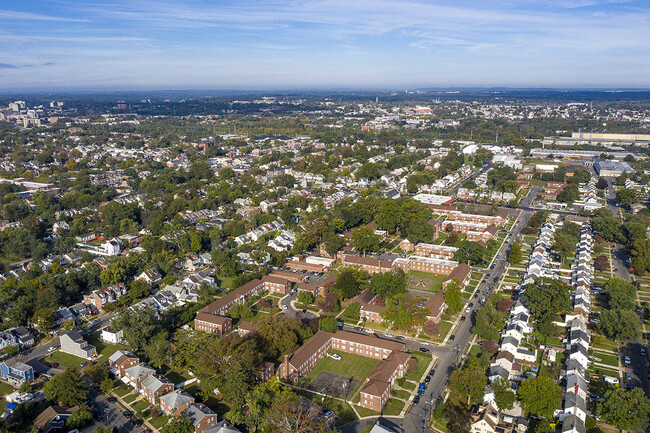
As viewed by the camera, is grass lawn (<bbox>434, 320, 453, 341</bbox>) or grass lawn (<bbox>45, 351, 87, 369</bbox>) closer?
grass lawn (<bbox>45, 351, 87, 369</bbox>)

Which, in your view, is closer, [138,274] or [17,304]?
[17,304]

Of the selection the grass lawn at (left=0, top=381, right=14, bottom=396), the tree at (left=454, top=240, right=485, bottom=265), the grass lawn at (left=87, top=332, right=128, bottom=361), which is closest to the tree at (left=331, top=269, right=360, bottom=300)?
the tree at (left=454, top=240, right=485, bottom=265)

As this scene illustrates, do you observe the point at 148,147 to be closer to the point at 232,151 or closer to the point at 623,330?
the point at 232,151

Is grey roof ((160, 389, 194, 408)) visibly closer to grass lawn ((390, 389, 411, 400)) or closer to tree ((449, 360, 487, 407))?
grass lawn ((390, 389, 411, 400))

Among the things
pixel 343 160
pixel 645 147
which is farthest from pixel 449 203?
pixel 645 147

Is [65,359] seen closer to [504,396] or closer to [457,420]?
[457,420]

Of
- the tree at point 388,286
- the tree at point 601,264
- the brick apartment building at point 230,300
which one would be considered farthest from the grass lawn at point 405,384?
the tree at point 601,264

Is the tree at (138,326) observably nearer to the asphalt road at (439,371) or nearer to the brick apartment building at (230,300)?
the brick apartment building at (230,300)
